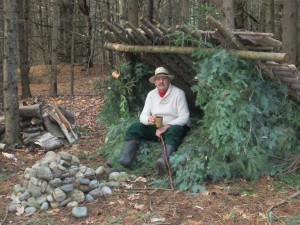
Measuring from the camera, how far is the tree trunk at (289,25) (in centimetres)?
1022

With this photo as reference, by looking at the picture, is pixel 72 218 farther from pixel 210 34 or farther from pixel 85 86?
pixel 85 86

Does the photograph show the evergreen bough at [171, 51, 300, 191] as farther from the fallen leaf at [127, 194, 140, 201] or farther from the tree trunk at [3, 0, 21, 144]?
the tree trunk at [3, 0, 21, 144]

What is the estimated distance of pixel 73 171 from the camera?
17.9 ft

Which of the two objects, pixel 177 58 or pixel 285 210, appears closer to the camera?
pixel 285 210

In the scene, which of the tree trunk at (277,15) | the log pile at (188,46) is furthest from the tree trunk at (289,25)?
the log pile at (188,46)

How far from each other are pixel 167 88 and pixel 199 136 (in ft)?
2.95

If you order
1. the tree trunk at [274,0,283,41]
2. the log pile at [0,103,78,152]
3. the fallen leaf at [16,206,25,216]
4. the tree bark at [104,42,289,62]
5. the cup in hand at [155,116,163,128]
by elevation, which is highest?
the tree trunk at [274,0,283,41]

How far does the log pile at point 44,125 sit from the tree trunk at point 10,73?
31 cm

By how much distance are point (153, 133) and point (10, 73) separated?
2951 millimetres

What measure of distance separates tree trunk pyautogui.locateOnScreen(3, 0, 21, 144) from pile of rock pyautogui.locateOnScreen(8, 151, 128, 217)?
7.23 feet

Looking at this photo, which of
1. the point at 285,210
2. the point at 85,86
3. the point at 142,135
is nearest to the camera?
the point at 285,210

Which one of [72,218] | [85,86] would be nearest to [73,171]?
[72,218]

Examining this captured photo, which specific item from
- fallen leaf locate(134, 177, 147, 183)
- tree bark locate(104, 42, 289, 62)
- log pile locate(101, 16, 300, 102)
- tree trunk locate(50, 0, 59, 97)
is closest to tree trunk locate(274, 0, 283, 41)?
tree trunk locate(50, 0, 59, 97)

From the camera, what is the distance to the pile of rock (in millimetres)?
4949
